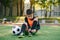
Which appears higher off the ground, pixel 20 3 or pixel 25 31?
pixel 20 3

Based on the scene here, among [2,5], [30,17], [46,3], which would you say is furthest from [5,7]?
[30,17]

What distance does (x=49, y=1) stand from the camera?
19.2 metres

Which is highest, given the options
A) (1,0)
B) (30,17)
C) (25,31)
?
(1,0)

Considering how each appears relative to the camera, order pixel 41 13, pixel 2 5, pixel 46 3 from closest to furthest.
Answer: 1. pixel 46 3
2. pixel 2 5
3. pixel 41 13

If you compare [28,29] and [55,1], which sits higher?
[55,1]

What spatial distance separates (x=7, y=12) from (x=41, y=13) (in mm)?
6400

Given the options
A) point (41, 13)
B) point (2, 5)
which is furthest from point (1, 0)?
point (41, 13)

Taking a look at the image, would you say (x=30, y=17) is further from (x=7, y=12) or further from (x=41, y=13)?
(x=41, y=13)

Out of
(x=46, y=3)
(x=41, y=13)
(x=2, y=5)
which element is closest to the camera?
(x=46, y=3)

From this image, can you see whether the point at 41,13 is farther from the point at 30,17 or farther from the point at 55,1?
the point at 30,17

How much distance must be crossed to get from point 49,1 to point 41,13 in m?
6.67

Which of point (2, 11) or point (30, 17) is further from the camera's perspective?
point (2, 11)

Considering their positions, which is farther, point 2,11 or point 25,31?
point 2,11

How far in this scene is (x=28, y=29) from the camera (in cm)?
586
